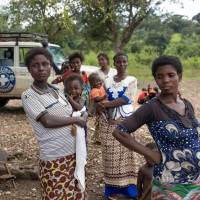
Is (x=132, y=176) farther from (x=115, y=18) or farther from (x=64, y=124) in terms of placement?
(x=115, y=18)

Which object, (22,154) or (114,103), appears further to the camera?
(22,154)

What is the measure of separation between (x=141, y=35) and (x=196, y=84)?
997 inches

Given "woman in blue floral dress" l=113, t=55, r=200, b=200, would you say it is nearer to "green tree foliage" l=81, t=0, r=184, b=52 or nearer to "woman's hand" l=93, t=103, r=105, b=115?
"woman's hand" l=93, t=103, r=105, b=115

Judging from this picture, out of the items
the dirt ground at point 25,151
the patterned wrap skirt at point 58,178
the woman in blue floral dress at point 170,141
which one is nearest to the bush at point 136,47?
the dirt ground at point 25,151

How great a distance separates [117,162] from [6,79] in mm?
5541

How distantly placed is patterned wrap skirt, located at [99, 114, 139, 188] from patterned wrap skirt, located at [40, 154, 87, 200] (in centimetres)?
104

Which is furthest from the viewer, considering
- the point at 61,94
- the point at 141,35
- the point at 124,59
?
the point at 141,35

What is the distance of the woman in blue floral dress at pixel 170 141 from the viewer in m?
1.52

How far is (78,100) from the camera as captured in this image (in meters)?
2.89

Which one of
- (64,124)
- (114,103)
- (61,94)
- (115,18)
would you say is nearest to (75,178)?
(64,124)

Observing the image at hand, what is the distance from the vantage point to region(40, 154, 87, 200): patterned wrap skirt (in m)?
2.02

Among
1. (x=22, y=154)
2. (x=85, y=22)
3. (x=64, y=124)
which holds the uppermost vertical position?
(x=85, y=22)

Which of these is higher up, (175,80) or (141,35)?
(141,35)

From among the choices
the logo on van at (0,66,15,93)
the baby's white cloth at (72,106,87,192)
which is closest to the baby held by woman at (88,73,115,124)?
the baby's white cloth at (72,106,87,192)
